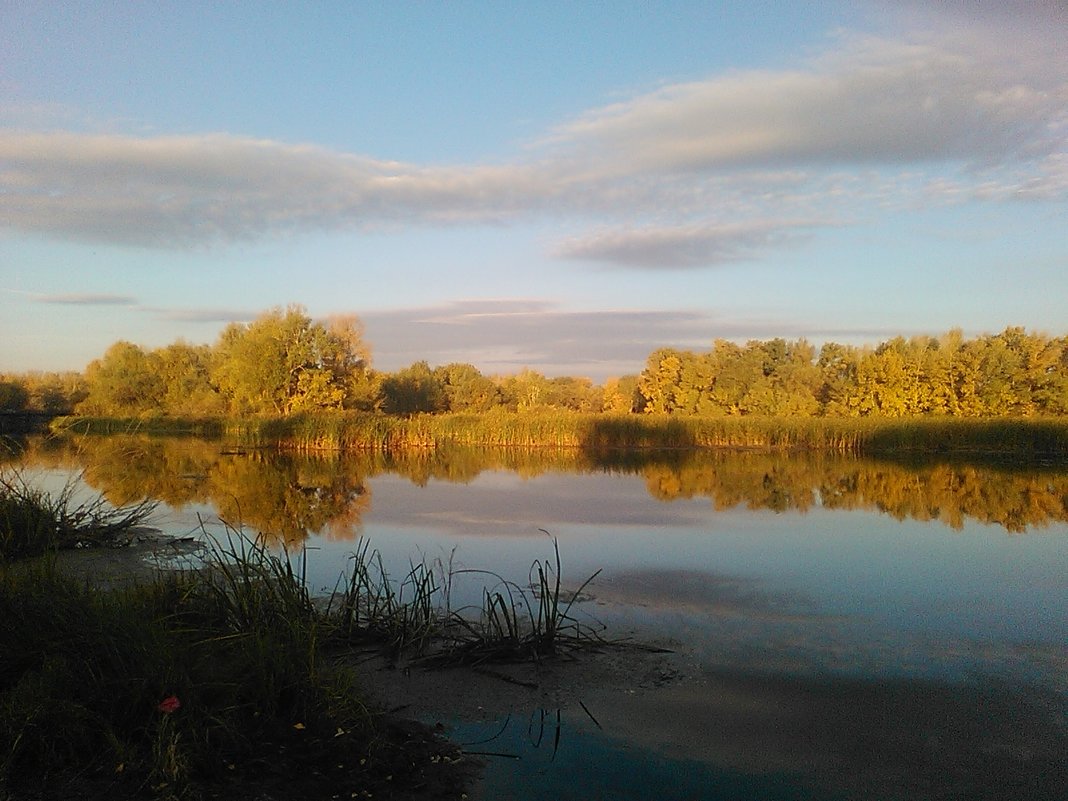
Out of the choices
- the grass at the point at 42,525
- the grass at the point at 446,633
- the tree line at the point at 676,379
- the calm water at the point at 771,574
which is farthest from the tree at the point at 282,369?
the grass at the point at 446,633

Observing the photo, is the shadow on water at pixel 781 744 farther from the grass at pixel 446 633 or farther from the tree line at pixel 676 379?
the tree line at pixel 676 379

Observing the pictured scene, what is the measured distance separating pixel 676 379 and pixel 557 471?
24483mm

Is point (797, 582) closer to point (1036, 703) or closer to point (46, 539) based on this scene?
point (1036, 703)

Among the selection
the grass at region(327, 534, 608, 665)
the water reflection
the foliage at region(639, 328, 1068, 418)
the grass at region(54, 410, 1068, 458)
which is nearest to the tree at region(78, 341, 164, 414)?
the grass at region(54, 410, 1068, 458)

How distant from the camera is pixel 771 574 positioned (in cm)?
855

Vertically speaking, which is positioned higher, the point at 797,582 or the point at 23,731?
the point at 23,731

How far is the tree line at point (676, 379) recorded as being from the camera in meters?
33.6

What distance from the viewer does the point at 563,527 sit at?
11383mm

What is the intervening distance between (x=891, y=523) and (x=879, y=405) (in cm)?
2479

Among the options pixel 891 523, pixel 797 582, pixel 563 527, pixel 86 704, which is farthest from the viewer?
pixel 891 523

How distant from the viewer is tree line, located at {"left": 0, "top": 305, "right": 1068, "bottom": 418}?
33.6 meters

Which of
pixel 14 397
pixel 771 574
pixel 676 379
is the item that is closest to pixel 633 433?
pixel 676 379

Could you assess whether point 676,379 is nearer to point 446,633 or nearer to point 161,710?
point 446,633

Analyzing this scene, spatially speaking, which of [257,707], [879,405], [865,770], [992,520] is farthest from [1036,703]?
[879,405]
